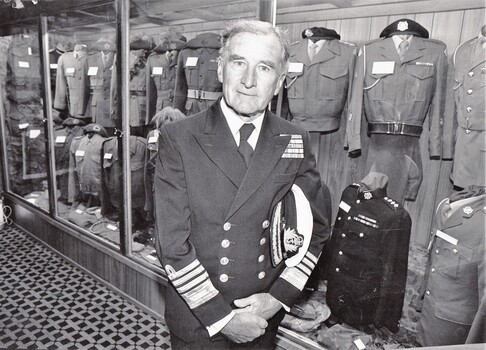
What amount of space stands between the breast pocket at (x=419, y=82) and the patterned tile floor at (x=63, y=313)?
2.22 m

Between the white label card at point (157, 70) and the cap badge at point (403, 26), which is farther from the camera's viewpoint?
the white label card at point (157, 70)

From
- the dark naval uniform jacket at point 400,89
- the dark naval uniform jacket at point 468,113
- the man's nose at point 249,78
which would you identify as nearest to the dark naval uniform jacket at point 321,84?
the dark naval uniform jacket at point 400,89

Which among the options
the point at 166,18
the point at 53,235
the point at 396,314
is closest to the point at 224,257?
the point at 396,314

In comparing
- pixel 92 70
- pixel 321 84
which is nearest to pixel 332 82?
pixel 321 84

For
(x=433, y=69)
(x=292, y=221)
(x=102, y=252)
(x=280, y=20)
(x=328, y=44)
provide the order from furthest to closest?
(x=102, y=252) → (x=280, y=20) → (x=328, y=44) → (x=433, y=69) → (x=292, y=221)

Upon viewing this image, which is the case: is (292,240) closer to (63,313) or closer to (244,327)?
(244,327)

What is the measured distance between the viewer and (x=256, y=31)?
1.16 meters

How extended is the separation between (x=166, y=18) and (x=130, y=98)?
67 centimetres

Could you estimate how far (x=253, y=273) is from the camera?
1306 millimetres

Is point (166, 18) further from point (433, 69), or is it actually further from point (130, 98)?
point (433, 69)

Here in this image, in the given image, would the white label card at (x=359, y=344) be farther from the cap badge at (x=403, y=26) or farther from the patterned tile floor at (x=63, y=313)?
the cap badge at (x=403, y=26)

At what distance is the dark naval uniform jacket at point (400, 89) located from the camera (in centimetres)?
211

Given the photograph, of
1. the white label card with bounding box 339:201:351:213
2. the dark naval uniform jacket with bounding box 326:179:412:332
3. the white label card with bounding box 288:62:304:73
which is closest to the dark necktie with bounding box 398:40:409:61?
the white label card with bounding box 288:62:304:73

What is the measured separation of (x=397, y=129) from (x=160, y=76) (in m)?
1.84
